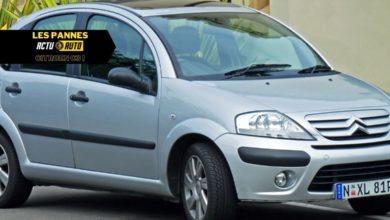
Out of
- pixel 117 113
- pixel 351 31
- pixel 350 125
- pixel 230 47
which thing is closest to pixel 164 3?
pixel 230 47

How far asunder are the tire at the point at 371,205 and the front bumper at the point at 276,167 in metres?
1.04

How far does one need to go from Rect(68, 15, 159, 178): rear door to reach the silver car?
11 millimetres

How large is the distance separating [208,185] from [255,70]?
1.20 m

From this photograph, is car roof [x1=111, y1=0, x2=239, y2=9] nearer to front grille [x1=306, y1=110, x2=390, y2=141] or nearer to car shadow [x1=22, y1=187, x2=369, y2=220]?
car shadow [x1=22, y1=187, x2=369, y2=220]

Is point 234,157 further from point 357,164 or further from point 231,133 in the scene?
point 357,164

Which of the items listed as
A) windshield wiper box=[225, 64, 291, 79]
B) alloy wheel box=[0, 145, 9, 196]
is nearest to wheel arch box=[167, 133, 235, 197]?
windshield wiper box=[225, 64, 291, 79]

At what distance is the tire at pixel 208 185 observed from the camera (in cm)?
782

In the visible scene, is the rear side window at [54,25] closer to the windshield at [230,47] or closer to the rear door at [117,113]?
the rear door at [117,113]

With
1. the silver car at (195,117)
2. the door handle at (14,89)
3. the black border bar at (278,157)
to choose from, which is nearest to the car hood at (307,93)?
the silver car at (195,117)

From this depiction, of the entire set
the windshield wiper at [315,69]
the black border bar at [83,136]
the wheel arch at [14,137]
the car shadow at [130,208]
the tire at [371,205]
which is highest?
the windshield wiper at [315,69]

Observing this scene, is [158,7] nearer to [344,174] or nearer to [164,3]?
[164,3]

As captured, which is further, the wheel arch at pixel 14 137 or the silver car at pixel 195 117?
the wheel arch at pixel 14 137

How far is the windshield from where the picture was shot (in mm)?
8641

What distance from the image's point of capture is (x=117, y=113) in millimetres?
8727
